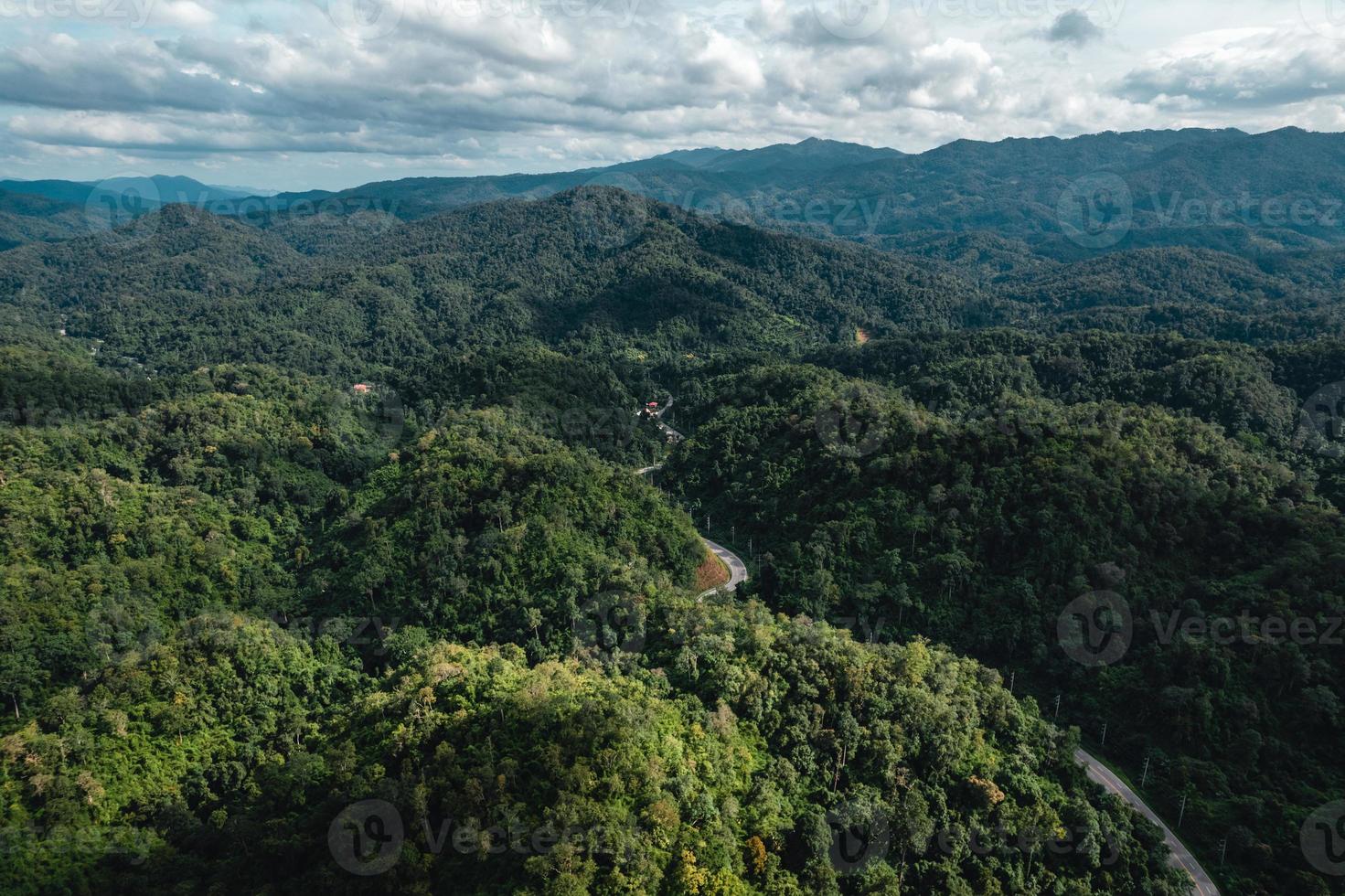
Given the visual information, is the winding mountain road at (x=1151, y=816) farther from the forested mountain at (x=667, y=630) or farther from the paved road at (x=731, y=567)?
the paved road at (x=731, y=567)

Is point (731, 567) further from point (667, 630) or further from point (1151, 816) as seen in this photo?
point (1151, 816)

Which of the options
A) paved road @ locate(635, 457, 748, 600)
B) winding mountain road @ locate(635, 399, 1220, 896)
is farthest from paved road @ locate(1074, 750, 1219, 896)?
paved road @ locate(635, 457, 748, 600)

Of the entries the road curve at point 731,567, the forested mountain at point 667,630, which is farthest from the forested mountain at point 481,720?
the road curve at point 731,567

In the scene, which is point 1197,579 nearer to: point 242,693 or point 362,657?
point 362,657

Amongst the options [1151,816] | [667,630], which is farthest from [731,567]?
[1151,816]

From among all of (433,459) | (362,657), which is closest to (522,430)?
(433,459)
